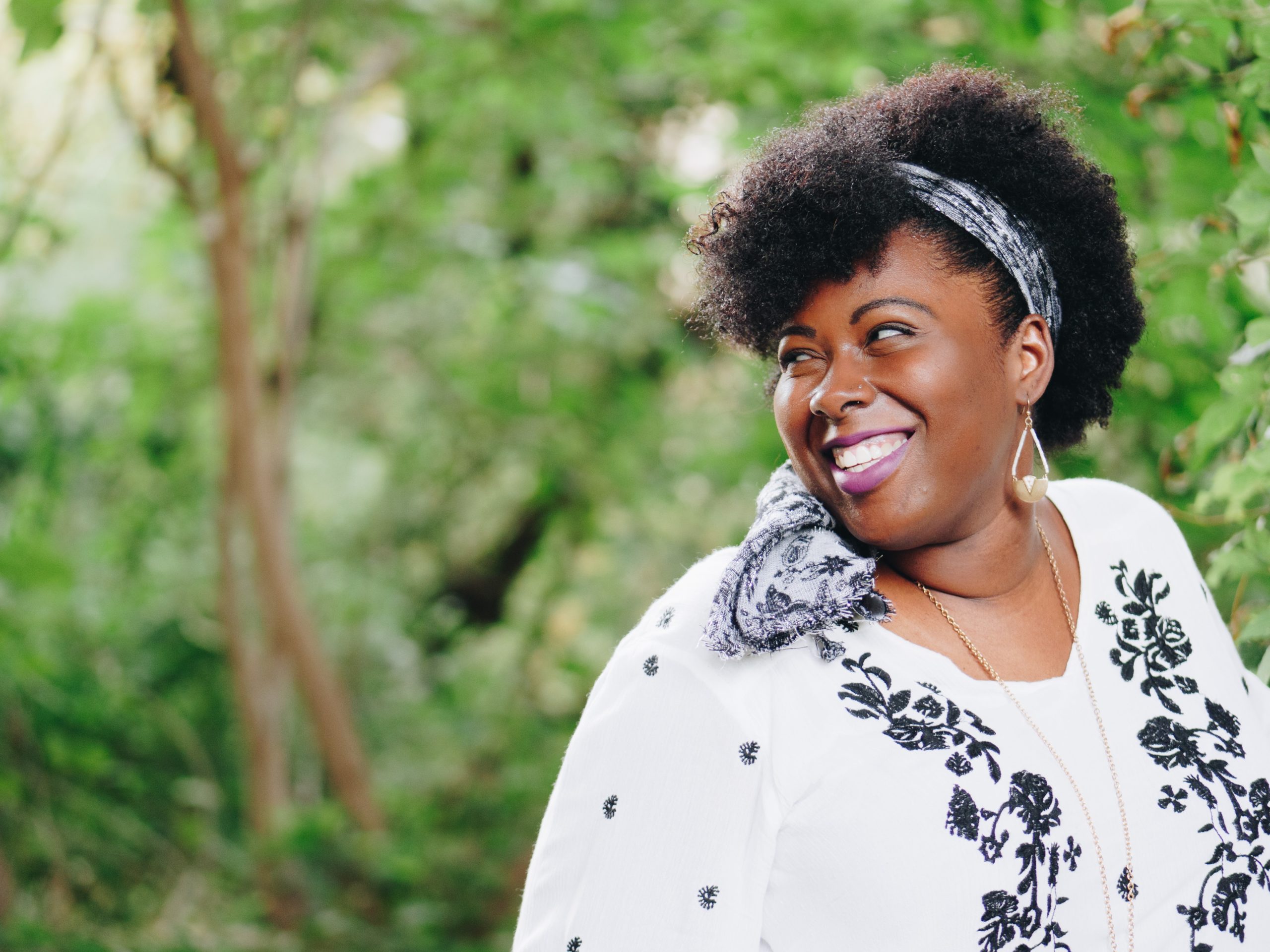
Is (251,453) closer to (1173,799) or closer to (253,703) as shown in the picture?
(253,703)

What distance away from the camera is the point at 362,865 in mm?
4777

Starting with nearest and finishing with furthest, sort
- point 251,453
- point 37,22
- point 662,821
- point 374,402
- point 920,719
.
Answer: point 662,821 < point 920,719 < point 37,22 < point 251,453 < point 374,402

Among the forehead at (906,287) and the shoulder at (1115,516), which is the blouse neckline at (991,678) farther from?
the forehead at (906,287)

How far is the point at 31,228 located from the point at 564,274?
6.62ft

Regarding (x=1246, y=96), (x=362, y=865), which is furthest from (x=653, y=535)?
(x=1246, y=96)

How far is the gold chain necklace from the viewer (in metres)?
1.43

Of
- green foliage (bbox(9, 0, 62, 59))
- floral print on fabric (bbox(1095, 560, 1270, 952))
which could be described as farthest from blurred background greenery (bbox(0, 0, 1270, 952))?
floral print on fabric (bbox(1095, 560, 1270, 952))

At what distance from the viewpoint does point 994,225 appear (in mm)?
1524

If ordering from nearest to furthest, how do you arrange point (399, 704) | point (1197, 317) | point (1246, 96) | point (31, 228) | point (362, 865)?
point (1246, 96)
point (1197, 317)
point (31, 228)
point (362, 865)
point (399, 704)

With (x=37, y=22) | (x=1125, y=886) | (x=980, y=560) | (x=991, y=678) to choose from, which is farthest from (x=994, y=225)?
(x=37, y=22)

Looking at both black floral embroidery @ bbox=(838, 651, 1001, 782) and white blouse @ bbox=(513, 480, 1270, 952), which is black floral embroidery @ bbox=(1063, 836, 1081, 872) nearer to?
white blouse @ bbox=(513, 480, 1270, 952)

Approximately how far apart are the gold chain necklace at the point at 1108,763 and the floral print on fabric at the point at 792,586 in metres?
0.15

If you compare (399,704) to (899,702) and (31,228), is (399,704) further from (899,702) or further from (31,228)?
(899,702)

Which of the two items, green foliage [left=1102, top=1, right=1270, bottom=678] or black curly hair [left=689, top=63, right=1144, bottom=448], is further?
green foliage [left=1102, top=1, right=1270, bottom=678]
